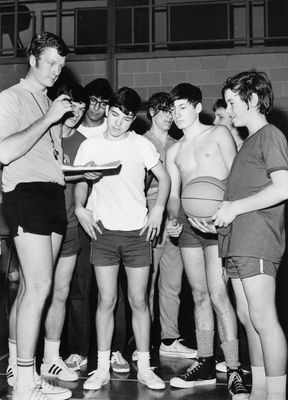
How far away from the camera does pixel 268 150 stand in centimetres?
198

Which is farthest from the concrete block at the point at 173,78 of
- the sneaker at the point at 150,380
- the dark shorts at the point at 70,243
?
the sneaker at the point at 150,380

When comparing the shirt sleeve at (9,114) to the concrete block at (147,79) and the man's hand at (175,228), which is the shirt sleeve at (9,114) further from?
the concrete block at (147,79)

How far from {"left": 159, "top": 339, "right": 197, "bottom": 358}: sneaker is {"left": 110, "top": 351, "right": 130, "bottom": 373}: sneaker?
0.37 metres

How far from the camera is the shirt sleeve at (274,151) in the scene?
1945 millimetres

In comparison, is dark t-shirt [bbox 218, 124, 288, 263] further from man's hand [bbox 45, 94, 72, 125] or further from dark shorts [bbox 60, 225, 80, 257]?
dark shorts [bbox 60, 225, 80, 257]

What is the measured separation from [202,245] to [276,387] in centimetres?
89

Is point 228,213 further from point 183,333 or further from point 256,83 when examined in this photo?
point 183,333

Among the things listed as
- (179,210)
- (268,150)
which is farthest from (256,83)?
(179,210)

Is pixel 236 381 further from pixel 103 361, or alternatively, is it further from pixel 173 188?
pixel 173 188

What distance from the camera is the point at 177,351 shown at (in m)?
3.16

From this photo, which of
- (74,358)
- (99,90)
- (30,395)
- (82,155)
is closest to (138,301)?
(74,358)

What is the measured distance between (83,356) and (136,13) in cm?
572

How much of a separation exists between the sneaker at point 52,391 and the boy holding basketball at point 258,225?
847 mm

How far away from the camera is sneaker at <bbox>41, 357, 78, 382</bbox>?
8.61ft
